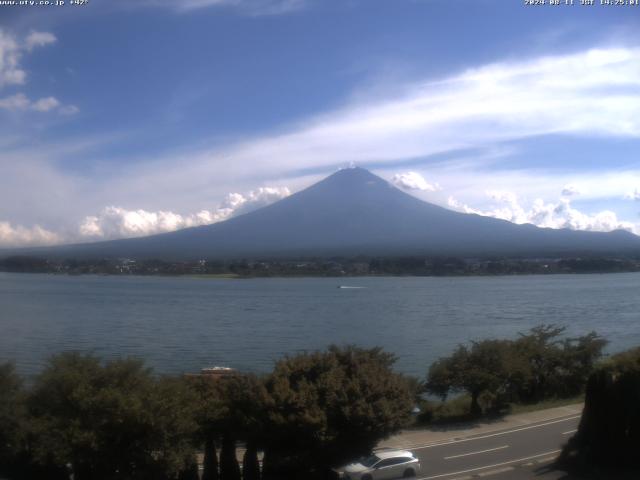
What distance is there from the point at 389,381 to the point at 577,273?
71.5 metres

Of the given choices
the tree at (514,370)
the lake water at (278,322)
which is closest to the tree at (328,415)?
the tree at (514,370)

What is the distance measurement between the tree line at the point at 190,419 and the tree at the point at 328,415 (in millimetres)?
12

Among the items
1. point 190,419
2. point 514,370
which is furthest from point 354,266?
point 190,419

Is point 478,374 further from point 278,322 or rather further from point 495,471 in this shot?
point 278,322

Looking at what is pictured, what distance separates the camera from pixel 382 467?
772cm

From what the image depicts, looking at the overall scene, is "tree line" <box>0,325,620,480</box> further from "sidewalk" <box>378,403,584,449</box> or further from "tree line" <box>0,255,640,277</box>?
"tree line" <box>0,255,640,277</box>

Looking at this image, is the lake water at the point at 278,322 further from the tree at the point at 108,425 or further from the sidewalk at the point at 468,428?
the tree at the point at 108,425

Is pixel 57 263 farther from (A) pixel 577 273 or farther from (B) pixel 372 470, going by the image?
(B) pixel 372 470

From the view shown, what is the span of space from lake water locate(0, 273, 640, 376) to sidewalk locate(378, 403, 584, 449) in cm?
677

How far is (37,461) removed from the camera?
22.8 ft

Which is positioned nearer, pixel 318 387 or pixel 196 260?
pixel 318 387

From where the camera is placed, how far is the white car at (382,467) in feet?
25.2

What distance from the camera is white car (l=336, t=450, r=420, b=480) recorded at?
7680mm

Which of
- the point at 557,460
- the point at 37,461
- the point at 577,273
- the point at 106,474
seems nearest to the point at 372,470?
the point at 557,460
